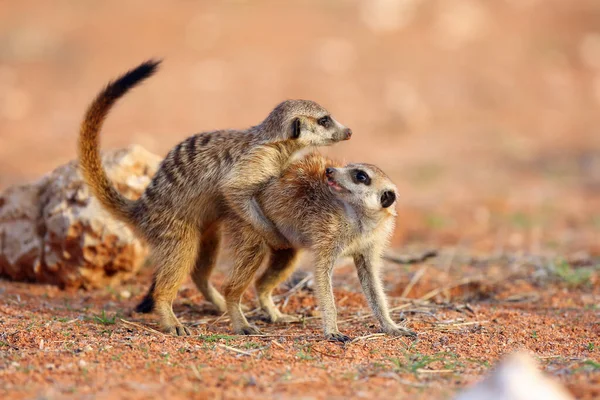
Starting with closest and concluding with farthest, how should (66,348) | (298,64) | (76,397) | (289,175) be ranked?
(76,397)
(66,348)
(289,175)
(298,64)

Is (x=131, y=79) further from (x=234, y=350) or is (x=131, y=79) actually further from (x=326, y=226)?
(x=234, y=350)

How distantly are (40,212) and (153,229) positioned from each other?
5.96 ft

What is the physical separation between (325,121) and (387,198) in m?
0.94

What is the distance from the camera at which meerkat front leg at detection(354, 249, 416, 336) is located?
5.21 m

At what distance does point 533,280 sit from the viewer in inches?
277

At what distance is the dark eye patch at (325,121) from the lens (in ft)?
18.8

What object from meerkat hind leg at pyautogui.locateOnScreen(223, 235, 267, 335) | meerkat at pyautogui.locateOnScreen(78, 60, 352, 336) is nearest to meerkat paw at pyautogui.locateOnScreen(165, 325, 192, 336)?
meerkat at pyautogui.locateOnScreen(78, 60, 352, 336)

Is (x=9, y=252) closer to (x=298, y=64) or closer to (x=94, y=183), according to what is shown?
(x=94, y=183)

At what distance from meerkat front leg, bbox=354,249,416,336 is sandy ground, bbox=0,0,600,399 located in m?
0.25

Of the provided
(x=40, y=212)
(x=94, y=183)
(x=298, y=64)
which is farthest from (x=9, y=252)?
(x=298, y=64)

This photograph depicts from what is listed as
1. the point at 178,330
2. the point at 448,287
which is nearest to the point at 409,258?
the point at 448,287

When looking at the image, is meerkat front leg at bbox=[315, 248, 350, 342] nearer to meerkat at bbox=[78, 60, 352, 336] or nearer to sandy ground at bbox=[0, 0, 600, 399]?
sandy ground at bbox=[0, 0, 600, 399]

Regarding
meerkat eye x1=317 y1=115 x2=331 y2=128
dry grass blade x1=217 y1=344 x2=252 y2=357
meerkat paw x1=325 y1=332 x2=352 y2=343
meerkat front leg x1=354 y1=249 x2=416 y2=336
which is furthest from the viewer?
meerkat eye x1=317 y1=115 x2=331 y2=128

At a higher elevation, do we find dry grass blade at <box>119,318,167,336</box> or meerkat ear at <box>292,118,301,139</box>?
meerkat ear at <box>292,118,301,139</box>
